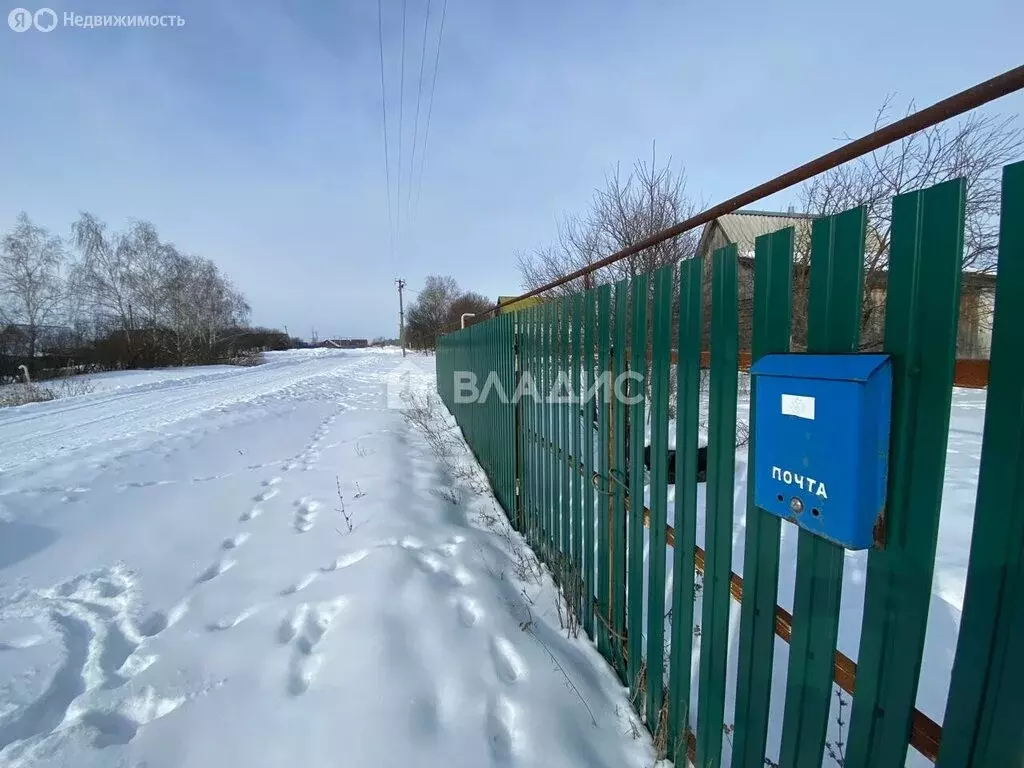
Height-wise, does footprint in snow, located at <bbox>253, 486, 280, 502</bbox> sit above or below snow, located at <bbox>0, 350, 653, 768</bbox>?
above

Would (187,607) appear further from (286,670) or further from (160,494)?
(160,494)

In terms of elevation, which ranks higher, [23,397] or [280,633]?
[23,397]

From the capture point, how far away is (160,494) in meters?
4.09

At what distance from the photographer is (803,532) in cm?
105

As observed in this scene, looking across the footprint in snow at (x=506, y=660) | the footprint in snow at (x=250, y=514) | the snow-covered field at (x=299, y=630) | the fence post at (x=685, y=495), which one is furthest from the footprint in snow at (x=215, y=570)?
the fence post at (x=685, y=495)

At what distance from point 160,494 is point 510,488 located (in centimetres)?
345

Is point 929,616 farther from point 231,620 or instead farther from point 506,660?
point 231,620

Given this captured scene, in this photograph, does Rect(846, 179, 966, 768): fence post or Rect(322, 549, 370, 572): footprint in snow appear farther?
Rect(322, 549, 370, 572): footprint in snow

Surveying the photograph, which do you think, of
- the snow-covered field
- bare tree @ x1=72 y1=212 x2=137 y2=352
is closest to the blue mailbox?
the snow-covered field

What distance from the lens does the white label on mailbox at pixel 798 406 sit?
0.88 meters

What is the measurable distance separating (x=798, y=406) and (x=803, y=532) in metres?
0.37

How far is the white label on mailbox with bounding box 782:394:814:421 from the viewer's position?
0.88 meters

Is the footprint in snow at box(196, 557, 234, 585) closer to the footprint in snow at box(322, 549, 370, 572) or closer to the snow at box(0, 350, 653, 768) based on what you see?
the snow at box(0, 350, 653, 768)

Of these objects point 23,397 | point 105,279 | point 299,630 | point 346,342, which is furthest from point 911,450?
point 346,342
